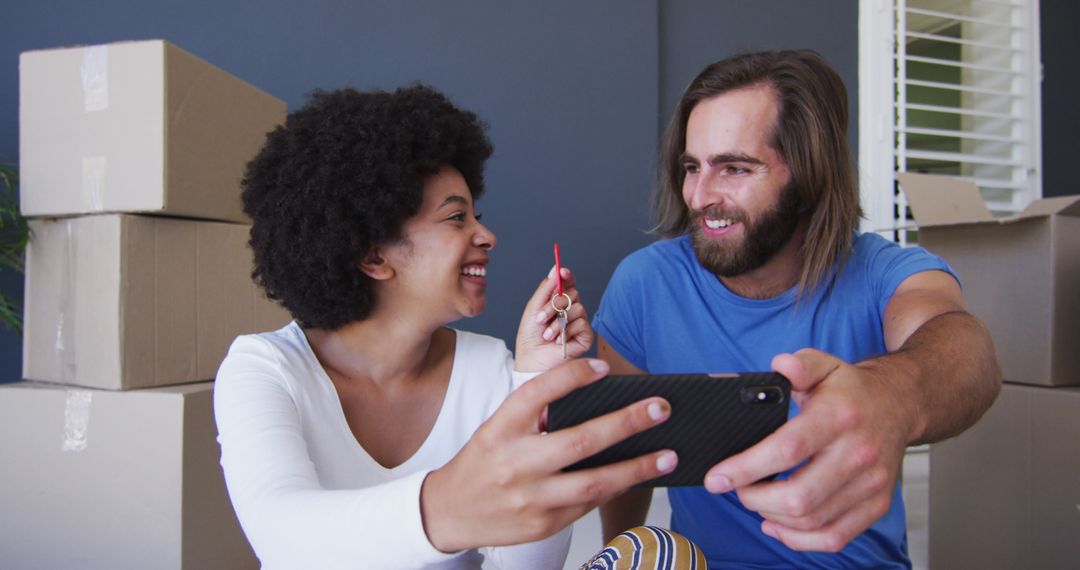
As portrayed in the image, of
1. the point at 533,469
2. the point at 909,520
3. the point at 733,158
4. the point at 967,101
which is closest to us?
the point at 533,469

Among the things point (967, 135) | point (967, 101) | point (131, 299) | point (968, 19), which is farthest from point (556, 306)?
point (967, 101)

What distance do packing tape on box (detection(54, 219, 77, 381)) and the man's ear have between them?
31.6 inches

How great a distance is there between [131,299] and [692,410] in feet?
4.09

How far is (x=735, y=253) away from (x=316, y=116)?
713 mm

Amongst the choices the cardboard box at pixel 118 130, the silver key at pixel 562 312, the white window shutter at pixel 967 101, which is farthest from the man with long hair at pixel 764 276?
the white window shutter at pixel 967 101

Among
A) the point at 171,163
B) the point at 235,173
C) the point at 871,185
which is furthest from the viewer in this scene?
the point at 871,185

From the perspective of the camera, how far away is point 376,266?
1016 millimetres

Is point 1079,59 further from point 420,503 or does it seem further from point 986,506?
point 420,503

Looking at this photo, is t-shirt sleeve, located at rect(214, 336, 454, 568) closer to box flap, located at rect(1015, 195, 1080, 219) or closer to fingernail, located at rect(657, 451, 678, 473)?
fingernail, located at rect(657, 451, 678, 473)

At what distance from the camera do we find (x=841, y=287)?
1134mm

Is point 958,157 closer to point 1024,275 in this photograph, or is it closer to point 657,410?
point 1024,275

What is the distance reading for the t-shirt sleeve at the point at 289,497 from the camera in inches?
21.6

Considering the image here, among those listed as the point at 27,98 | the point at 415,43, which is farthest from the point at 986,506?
the point at 27,98

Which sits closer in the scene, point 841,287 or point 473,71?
point 841,287
